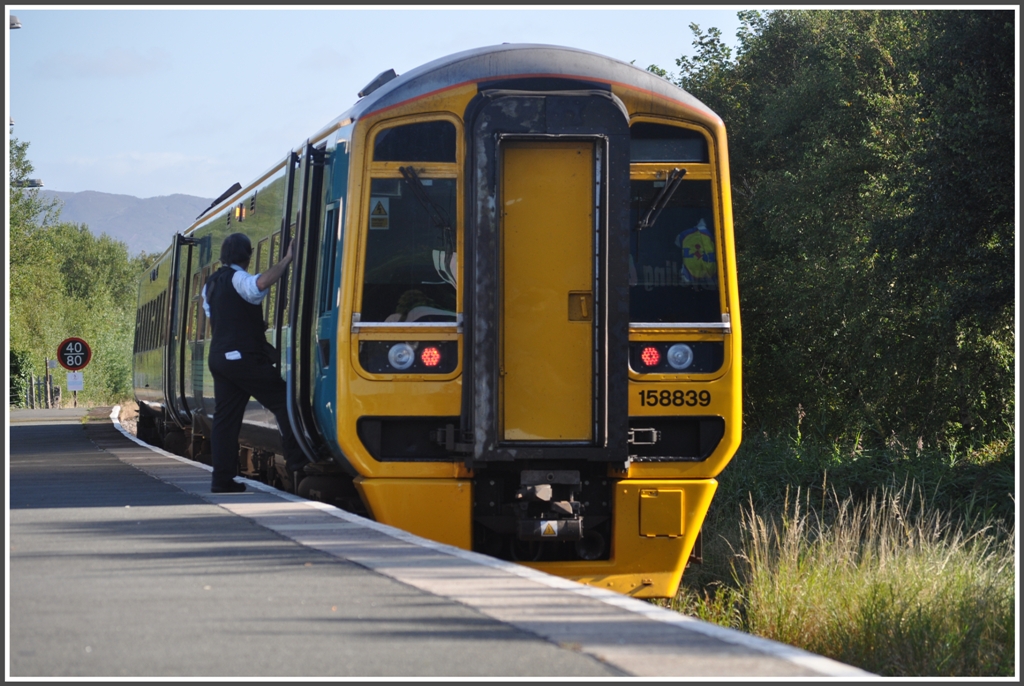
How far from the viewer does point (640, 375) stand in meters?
9.04

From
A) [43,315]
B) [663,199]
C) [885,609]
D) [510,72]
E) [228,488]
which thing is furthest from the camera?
[43,315]

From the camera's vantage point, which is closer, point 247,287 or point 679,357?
point 679,357

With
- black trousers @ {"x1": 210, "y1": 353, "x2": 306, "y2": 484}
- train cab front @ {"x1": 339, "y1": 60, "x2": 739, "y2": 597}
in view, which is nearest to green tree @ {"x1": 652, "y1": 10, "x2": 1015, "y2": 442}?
train cab front @ {"x1": 339, "y1": 60, "x2": 739, "y2": 597}

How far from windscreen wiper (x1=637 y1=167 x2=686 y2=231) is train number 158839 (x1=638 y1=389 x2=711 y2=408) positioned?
1061 mm

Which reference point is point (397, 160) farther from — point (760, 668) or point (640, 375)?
point (760, 668)

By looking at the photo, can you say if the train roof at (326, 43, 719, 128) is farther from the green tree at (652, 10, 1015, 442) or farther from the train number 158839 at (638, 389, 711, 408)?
the green tree at (652, 10, 1015, 442)

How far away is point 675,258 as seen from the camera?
9.27m

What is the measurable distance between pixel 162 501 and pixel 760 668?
633 centimetres

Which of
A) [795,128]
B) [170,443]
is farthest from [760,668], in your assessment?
[795,128]

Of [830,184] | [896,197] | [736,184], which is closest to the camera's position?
[896,197]

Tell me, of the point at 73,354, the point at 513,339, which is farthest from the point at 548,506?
the point at 73,354

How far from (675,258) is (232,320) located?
3.04 metres

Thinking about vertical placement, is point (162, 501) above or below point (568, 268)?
below

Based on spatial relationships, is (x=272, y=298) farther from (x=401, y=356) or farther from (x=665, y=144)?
(x=665, y=144)
